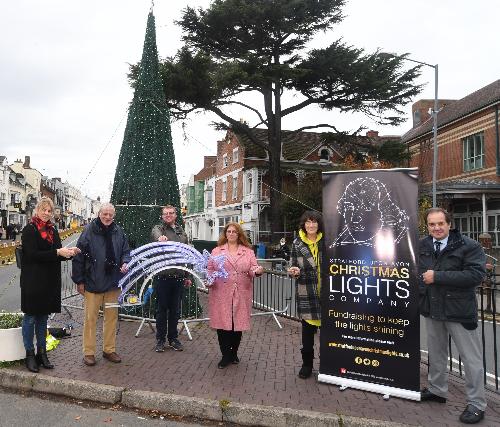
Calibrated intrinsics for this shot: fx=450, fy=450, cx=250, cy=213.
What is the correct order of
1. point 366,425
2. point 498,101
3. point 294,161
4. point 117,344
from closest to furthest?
point 366,425 < point 117,344 < point 498,101 < point 294,161

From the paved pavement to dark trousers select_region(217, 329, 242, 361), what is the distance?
0.16 m

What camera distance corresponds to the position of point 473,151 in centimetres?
2875

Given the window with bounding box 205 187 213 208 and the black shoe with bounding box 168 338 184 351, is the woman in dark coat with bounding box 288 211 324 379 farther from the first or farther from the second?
the window with bounding box 205 187 213 208

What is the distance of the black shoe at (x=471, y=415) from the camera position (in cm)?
404

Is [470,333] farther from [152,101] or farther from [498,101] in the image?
[498,101]

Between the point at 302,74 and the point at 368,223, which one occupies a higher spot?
the point at 302,74

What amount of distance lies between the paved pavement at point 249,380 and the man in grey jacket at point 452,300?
239 millimetres

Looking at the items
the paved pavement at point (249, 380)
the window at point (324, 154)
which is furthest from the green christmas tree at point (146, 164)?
the window at point (324, 154)

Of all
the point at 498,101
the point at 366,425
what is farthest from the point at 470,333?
the point at 498,101

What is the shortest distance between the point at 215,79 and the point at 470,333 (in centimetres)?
1990

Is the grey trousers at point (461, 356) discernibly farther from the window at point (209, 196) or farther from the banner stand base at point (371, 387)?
the window at point (209, 196)

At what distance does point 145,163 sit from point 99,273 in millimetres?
3285

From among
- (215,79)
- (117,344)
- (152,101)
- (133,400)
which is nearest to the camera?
(133,400)

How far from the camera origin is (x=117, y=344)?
21.7ft
